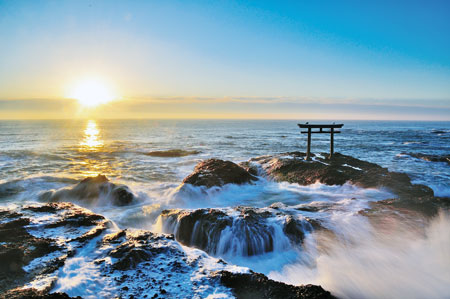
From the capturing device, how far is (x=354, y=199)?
1162cm

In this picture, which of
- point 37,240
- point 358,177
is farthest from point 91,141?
point 358,177

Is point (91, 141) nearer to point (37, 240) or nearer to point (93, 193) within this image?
point (93, 193)

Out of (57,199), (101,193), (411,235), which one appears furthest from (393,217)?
(57,199)

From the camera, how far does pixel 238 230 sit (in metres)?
8.05

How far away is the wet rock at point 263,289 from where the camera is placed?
4770 millimetres

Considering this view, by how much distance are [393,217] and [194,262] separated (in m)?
7.20

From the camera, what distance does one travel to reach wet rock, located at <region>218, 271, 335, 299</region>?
477 cm

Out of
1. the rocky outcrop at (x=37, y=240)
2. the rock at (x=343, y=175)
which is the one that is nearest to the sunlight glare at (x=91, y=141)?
the rock at (x=343, y=175)

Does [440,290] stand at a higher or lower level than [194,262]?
lower

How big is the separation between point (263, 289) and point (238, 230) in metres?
3.10

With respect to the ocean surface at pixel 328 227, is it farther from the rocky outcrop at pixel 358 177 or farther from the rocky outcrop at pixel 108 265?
the rocky outcrop at pixel 108 265

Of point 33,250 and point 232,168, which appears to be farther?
point 232,168

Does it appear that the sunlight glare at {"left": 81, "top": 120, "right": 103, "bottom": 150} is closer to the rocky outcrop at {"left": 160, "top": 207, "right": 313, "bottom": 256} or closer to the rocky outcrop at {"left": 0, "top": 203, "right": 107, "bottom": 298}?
the rocky outcrop at {"left": 0, "top": 203, "right": 107, "bottom": 298}

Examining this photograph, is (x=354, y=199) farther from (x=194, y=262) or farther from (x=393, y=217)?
(x=194, y=262)
